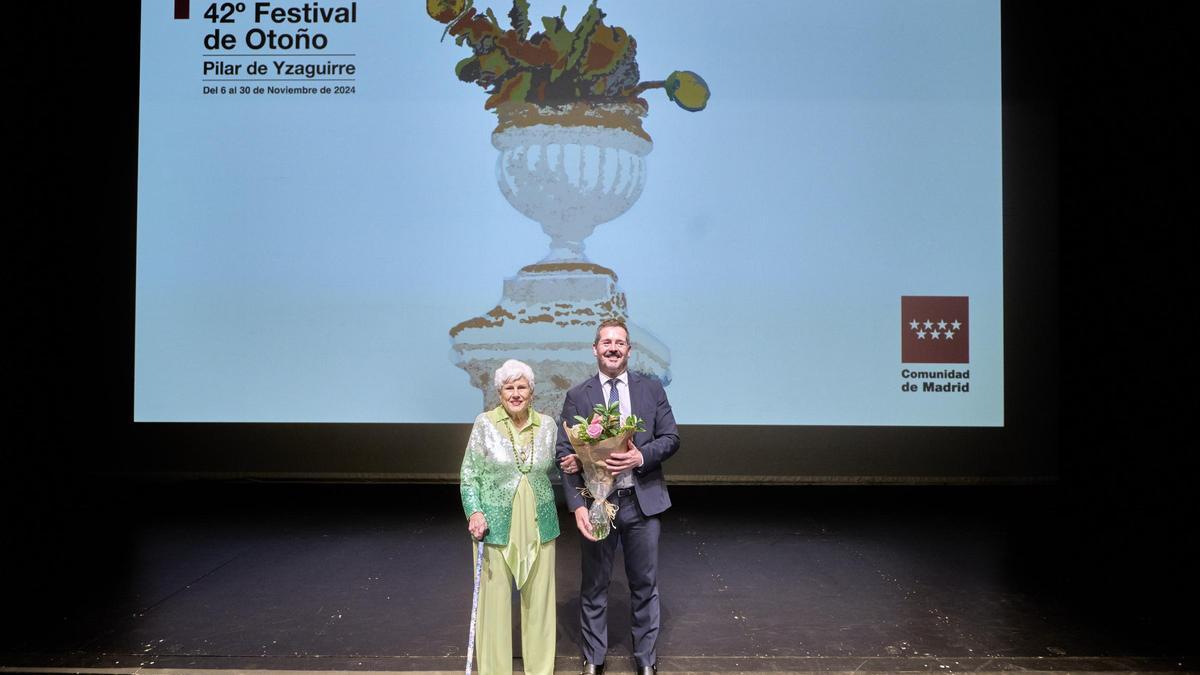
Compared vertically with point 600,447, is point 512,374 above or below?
above

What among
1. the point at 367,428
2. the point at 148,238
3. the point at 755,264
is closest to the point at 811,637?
the point at 755,264

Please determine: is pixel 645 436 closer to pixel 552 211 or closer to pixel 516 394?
pixel 516 394

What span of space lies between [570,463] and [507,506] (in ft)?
0.88

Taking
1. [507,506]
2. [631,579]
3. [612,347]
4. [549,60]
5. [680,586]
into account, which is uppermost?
[549,60]

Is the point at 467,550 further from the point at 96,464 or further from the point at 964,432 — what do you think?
the point at 964,432

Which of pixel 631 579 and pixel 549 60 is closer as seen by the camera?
pixel 631 579

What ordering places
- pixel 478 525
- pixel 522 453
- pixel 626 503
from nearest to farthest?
pixel 478 525 < pixel 522 453 < pixel 626 503

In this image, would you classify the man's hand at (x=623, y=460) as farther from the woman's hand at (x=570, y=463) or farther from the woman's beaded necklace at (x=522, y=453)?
the woman's beaded necklace at (x=522, y=453)

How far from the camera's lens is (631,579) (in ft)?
9.24

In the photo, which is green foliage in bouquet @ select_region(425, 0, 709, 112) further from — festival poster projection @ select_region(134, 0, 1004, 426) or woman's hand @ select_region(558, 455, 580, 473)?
woman's hand @ select_region(558, 455, 580, 473)

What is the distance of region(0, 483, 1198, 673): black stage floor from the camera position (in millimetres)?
3064

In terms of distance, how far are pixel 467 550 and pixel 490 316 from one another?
2.06 metres

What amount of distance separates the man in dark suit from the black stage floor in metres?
0.22

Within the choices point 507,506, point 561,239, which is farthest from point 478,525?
point 561,239
